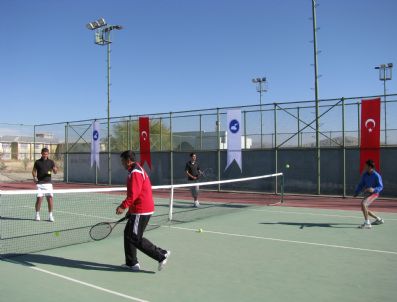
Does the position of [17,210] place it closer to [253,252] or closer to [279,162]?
[253,252]

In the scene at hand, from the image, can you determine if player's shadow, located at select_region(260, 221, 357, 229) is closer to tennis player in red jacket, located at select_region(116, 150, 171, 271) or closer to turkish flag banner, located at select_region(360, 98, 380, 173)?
tennis player in red jacket, located at select_region(116, 150, 171, 271)

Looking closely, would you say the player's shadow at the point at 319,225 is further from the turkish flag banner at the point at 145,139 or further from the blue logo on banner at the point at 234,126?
the turkish flag banner at the point at 145,139

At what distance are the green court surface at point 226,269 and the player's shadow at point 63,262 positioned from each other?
15mm

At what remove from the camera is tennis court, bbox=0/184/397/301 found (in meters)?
5.23

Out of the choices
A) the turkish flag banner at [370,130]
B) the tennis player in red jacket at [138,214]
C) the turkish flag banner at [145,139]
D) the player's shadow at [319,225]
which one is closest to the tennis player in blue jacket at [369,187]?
the player's shadow at [319,225]

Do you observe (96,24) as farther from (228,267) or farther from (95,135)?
(228,267)

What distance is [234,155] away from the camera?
65.8ft

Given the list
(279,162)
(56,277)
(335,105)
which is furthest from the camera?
(279,162)

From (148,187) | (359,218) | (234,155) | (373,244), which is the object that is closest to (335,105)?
(234,155)

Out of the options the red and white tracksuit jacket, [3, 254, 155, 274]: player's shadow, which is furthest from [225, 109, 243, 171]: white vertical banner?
the red and white tracksuit jacket

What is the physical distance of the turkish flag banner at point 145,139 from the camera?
76.1ft

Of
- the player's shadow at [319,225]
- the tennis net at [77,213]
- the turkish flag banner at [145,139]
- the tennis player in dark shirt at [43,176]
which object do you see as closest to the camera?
the tennis net at [77,213]

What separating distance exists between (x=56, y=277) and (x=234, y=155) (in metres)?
14.7

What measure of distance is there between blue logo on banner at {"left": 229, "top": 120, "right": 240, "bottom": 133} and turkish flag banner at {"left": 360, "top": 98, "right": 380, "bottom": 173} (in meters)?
5.32
